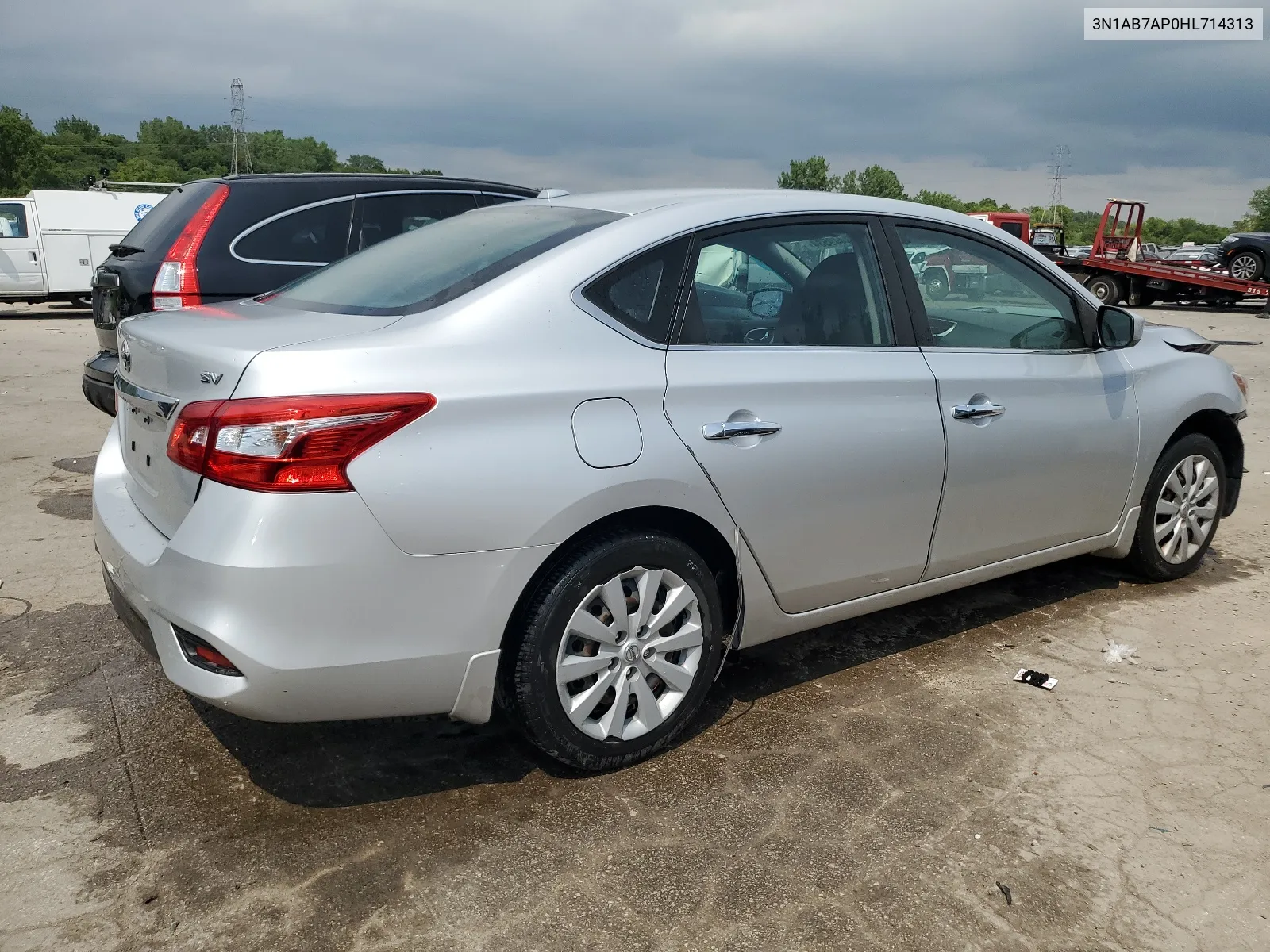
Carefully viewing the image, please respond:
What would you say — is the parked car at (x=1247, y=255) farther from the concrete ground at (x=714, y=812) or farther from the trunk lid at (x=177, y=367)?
the trunk lid at (x=177, y=367)

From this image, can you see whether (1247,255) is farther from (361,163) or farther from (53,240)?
(361,163)

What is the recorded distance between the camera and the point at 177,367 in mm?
2646

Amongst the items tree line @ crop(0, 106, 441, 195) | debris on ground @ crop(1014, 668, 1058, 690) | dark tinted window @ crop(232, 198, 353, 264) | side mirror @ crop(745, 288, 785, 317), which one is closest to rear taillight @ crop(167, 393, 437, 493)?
side mirror @ crop(745, 288, 785, 317)

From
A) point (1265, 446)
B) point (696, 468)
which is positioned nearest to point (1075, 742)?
point (696, 468)

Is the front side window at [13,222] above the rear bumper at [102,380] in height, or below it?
above

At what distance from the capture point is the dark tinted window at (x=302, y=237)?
5.93 m

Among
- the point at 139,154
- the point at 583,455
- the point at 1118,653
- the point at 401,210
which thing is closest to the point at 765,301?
the point at 583,455

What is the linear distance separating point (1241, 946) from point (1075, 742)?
94cm

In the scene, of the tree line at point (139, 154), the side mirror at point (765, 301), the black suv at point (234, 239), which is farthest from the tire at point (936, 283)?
the tree line at point (139, 154)

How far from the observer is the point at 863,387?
3311 millimetres

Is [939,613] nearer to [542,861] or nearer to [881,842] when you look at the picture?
[881,842]

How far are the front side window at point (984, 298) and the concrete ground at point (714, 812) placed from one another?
1.19 metres

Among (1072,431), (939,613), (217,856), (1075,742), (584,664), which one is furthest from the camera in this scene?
(939,613)

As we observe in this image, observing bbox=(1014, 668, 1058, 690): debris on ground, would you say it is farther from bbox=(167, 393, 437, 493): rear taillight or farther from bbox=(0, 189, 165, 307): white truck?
bbox=(0, 189, 165, 307): white truck
